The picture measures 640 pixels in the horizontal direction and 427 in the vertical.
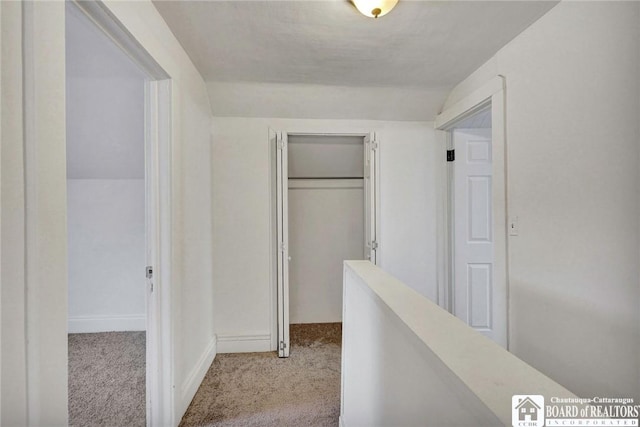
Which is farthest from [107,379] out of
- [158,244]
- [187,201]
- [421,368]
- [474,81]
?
[474,81]

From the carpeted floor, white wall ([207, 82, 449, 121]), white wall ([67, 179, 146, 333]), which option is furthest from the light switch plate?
white wall ([67, 179, 146, 333])

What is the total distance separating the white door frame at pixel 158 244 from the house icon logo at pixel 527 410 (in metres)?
1.54

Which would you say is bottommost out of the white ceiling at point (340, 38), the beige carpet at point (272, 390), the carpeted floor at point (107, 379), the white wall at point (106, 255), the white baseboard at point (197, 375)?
the beige carpet at point (272, 390)

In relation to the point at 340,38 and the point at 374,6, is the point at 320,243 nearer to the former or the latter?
the point at 340,38

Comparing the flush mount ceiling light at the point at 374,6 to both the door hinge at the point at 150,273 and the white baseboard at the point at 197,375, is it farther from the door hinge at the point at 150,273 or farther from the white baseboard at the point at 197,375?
the white baseboard at the point at 197,375

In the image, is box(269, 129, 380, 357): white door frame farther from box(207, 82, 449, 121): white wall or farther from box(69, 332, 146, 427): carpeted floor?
box(69, 332, 146, 427): carpeted floor

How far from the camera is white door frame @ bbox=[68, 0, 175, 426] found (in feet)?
4.90

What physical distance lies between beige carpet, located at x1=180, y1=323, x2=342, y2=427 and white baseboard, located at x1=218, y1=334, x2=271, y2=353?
52 mm

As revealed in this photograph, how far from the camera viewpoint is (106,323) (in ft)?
9.06

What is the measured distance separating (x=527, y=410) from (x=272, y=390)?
1832mm

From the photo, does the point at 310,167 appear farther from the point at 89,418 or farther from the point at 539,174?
the point at 89,418

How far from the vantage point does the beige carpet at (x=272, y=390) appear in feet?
5.46

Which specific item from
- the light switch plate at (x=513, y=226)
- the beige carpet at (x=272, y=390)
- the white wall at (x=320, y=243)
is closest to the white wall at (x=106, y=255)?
the beige carpet at (x=272, y=390)

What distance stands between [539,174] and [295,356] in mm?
2122
